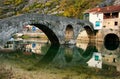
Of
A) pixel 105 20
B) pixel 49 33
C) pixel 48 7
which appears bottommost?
pixel 49 33

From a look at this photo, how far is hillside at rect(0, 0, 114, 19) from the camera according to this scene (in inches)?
3102

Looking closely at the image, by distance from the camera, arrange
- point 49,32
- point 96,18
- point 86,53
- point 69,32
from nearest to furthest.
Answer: point 86,53
point 49,32
point 69,32
point 96,18

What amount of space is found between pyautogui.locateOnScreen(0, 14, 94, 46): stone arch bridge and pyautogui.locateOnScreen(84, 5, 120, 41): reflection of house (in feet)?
5.73

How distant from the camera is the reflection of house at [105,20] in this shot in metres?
54.0

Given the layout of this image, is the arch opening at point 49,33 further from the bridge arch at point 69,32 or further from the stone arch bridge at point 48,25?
the bridge arch at point 69,32

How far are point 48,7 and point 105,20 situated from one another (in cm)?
4349

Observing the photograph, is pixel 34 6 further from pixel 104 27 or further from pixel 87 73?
pixel 87 73

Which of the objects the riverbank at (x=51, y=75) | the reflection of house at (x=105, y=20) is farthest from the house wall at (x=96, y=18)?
the riverbank at (x=51, y=75)

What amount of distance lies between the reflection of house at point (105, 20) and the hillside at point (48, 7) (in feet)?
55.3

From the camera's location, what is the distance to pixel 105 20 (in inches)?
2191

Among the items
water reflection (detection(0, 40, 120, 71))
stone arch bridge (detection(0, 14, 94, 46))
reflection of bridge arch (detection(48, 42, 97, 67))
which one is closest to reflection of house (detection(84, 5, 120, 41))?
stone arch bridge (detection(0, 14, 94, 46))

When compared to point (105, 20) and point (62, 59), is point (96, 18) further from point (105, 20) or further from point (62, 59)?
point (62, 59)

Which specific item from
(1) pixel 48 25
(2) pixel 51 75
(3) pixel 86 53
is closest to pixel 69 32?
(1) pixel 48 25

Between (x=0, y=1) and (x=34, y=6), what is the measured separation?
2305 cm
